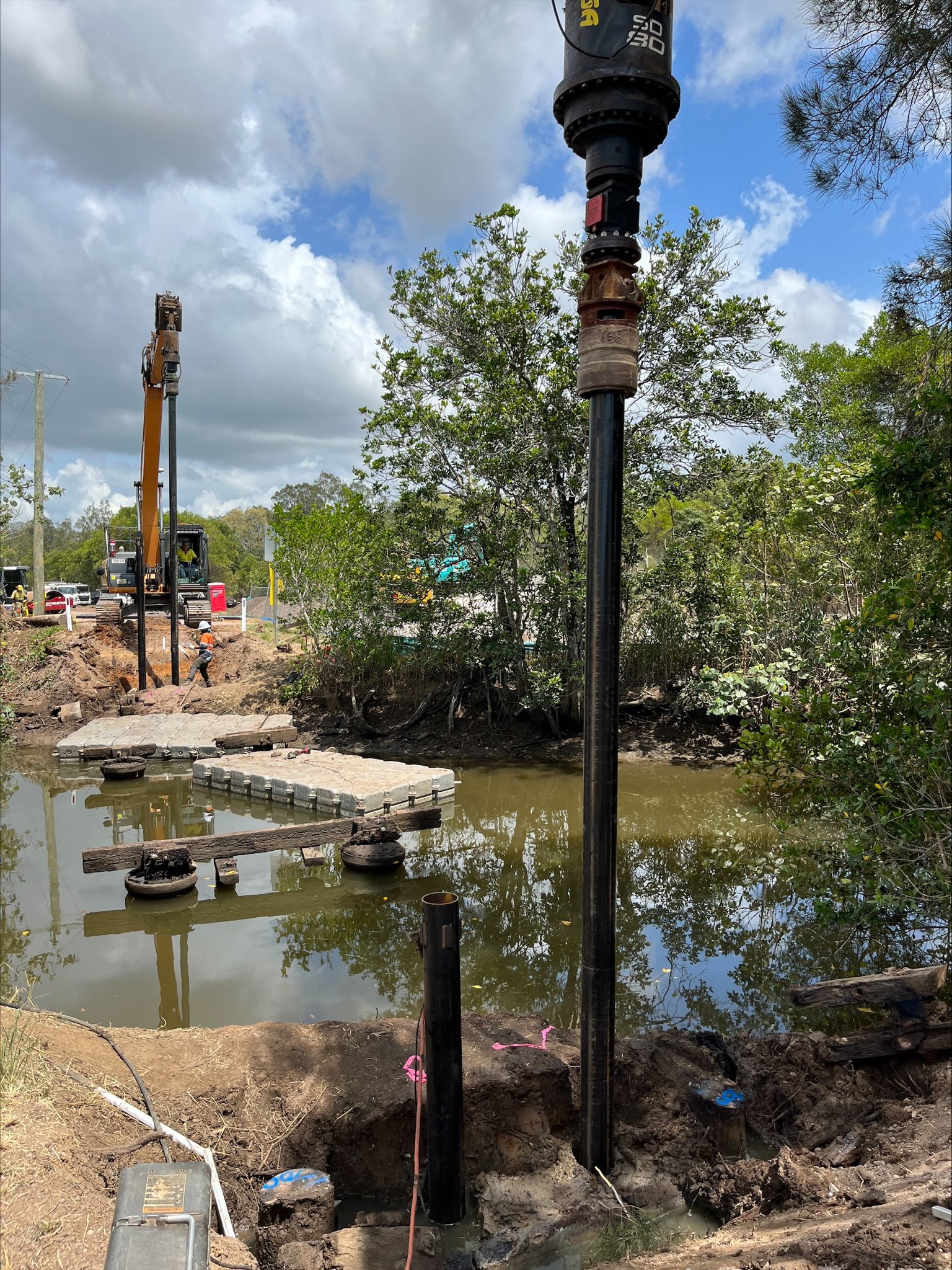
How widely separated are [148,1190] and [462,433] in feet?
39.4

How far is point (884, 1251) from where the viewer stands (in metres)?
2.79

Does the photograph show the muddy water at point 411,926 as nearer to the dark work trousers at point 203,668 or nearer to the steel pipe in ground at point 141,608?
the steel pipe in ground at point 141,608

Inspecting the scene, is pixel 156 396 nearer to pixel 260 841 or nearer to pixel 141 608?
pixel 141 608

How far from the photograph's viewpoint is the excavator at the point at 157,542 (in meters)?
16.2

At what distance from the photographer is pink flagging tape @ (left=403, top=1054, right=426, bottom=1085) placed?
4.55 m

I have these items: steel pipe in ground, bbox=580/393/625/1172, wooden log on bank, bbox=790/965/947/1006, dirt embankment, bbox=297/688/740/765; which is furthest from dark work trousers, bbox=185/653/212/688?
steel pipe in ground, bbox=580/393/625/1172

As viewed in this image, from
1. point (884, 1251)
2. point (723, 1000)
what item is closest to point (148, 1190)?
point (884, 1251)

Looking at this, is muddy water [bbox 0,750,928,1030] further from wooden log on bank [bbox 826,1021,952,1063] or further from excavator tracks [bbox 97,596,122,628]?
excavator tracks [bbox 97,596,122,628]

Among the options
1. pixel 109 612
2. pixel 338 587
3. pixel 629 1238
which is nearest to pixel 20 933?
pixel 629 1238

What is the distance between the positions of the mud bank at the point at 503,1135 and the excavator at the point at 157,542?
13.9 metres

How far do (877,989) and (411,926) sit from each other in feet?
14.7

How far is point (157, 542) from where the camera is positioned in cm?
1939

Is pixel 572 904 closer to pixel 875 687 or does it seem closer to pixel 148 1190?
pixel 875 687

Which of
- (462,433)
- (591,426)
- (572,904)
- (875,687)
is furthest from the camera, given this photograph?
(462,433)
